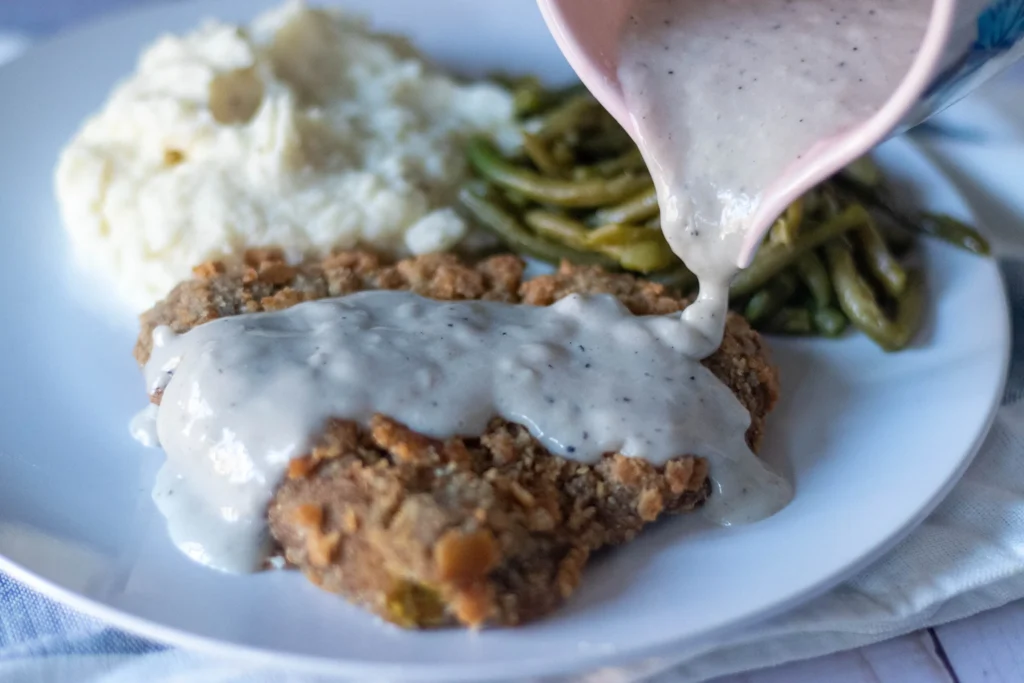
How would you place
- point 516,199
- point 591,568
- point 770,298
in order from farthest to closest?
point 516,199 → point 770,298 → point 591,568

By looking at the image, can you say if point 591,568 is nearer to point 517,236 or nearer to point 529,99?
point 517,236

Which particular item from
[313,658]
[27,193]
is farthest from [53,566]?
[27,193]

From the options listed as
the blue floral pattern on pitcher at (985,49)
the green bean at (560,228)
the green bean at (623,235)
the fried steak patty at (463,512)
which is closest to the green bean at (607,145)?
the green bean at (560,228)

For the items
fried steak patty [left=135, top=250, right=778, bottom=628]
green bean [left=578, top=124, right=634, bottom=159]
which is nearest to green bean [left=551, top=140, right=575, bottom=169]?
green bean [left=578, top=124, right=634, bottom=159]

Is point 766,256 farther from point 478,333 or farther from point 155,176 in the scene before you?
point 155,176

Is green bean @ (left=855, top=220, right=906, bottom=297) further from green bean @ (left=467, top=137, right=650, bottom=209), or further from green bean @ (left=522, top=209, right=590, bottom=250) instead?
green bean @ (left=522, top=209, right=590, bottom=250)

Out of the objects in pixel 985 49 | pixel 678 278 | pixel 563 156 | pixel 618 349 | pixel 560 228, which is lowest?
pixel 678 278

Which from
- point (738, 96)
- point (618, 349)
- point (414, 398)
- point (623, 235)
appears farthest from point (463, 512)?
point (623, 235)
